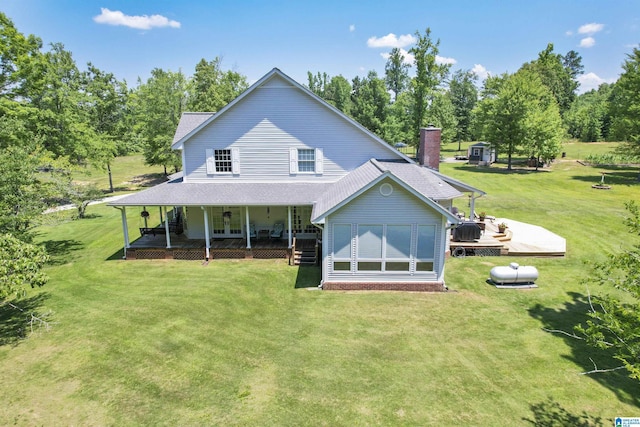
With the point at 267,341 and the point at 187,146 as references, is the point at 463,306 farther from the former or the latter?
the point at 187,146

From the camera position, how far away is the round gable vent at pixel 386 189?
15.3 metres

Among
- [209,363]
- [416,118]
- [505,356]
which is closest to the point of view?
[209,363]

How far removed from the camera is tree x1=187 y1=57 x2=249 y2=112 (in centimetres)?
4822

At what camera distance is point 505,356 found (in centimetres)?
1123

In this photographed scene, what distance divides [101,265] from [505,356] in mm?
18618

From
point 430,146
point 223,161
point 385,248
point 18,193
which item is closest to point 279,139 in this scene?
point 223,161

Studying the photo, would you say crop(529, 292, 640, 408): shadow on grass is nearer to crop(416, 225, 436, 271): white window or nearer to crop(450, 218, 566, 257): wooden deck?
crop(416, 225, 436, 271): white window

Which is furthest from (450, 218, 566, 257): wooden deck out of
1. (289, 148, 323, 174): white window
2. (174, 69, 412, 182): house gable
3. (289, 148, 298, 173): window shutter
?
(289, 148, 298, 173): window shutter

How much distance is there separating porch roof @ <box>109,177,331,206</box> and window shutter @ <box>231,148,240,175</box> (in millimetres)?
762

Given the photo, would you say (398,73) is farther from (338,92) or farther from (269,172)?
(269,172)

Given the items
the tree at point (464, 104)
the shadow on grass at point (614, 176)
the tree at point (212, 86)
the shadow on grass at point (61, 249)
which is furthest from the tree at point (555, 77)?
the shadow on grass at point (61, 249)

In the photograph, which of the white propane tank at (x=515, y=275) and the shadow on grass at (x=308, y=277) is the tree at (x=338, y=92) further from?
the white propane tank at (x=515, y=275)

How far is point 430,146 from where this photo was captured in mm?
22125

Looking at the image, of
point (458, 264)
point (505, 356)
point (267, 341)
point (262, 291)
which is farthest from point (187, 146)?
point (505, 356)
